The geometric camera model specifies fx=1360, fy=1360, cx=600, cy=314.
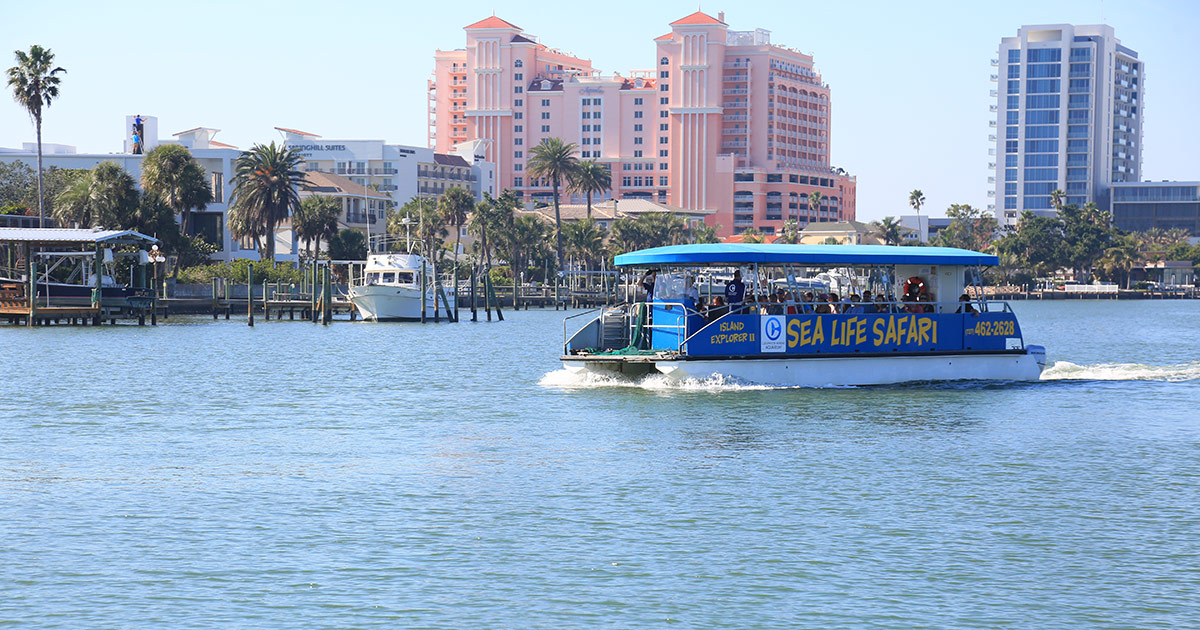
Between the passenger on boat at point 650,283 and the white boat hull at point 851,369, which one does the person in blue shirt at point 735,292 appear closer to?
the white boat hull at point 851,369

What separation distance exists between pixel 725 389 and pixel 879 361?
14.4ft

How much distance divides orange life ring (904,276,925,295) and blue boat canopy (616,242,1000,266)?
28.9 inches

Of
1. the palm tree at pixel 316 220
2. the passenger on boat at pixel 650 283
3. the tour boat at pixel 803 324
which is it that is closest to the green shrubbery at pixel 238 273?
the palm tree at pixel 316 220

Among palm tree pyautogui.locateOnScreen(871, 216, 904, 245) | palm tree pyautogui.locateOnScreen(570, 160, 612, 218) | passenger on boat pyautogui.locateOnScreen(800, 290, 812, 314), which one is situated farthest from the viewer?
palm tree pyautogui.locateOnScreen(871, 216, 904, 245)

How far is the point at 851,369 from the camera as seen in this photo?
3306 centimetres

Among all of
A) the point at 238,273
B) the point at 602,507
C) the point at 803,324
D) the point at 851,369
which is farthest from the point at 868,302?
the point at 238,273

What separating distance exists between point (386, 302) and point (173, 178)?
24.5 meters

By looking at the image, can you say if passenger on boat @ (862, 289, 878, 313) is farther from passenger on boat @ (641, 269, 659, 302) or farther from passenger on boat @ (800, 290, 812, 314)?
passenger on boat @ (641, 269, 659, 302)

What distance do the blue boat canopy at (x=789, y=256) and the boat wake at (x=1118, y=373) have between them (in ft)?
22.5

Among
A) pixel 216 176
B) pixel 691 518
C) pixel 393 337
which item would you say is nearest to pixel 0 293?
pixel 393 337

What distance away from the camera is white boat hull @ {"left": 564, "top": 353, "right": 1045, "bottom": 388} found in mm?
31609

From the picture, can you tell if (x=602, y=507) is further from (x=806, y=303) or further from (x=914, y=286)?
(x=914, y=286)

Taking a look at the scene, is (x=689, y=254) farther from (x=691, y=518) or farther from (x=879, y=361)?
(x=691, y=518)

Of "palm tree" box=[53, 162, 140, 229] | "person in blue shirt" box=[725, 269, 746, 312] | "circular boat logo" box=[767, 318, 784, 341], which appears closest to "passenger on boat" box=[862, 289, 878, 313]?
"circular boat logo" box=[767, 318, 784, 341]
